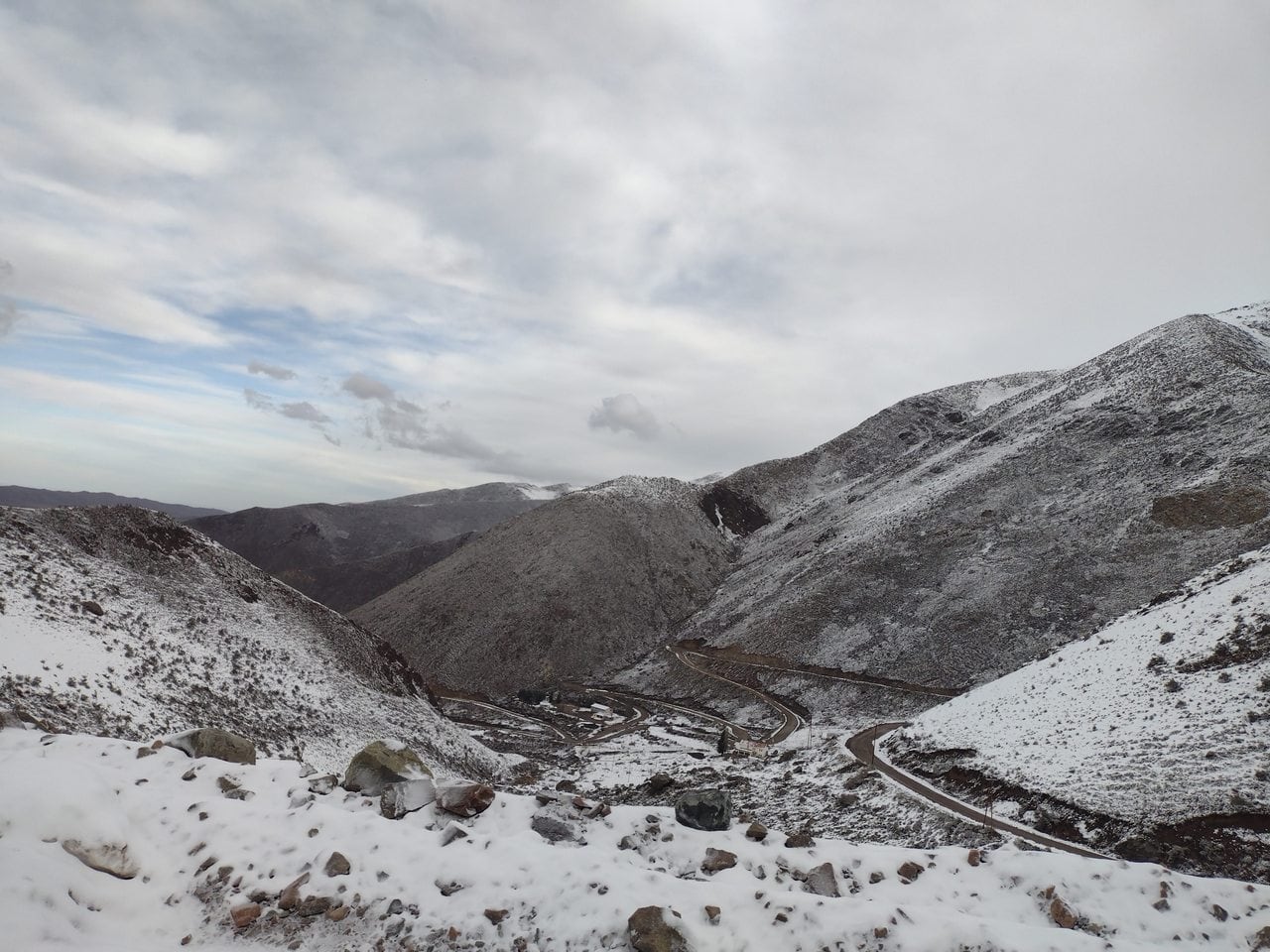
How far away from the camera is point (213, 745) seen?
13.1m

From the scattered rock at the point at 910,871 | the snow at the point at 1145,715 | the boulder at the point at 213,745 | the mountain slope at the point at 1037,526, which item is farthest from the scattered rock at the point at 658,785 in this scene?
the mountain slope at the point at 1037,526

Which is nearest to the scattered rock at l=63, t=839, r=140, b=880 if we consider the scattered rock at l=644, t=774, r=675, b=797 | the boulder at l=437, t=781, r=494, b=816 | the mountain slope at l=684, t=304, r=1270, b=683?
the boulder at l=437, t=781, r=494, b=816

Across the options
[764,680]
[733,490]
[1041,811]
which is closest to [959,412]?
[733,490]

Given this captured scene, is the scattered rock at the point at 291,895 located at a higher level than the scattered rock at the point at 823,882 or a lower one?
lower

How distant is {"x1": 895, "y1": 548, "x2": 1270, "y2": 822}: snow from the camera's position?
752 inches

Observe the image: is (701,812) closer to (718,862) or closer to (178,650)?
(718,862)

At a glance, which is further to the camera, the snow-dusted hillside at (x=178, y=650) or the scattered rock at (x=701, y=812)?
the snow-dusted hillside at (x=178, y=650)

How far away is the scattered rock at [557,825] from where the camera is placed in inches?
437

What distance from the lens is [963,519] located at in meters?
69.3

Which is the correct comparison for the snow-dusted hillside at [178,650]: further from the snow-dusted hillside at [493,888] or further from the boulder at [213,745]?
the snow-dusted hillside at [493,888]

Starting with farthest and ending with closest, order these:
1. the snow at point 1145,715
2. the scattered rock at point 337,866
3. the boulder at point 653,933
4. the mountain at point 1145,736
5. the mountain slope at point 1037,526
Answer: the mountain slope at point 1037,526
the snow at point 1145,715
the mountain at point 1145,736
the scattered rock at point 337,866
the boulder at point 653,933

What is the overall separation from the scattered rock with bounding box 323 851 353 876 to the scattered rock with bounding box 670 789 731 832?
5.67 metres

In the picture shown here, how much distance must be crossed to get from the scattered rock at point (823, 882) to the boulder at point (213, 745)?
35.9 feet

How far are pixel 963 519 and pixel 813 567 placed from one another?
16.6 metres
